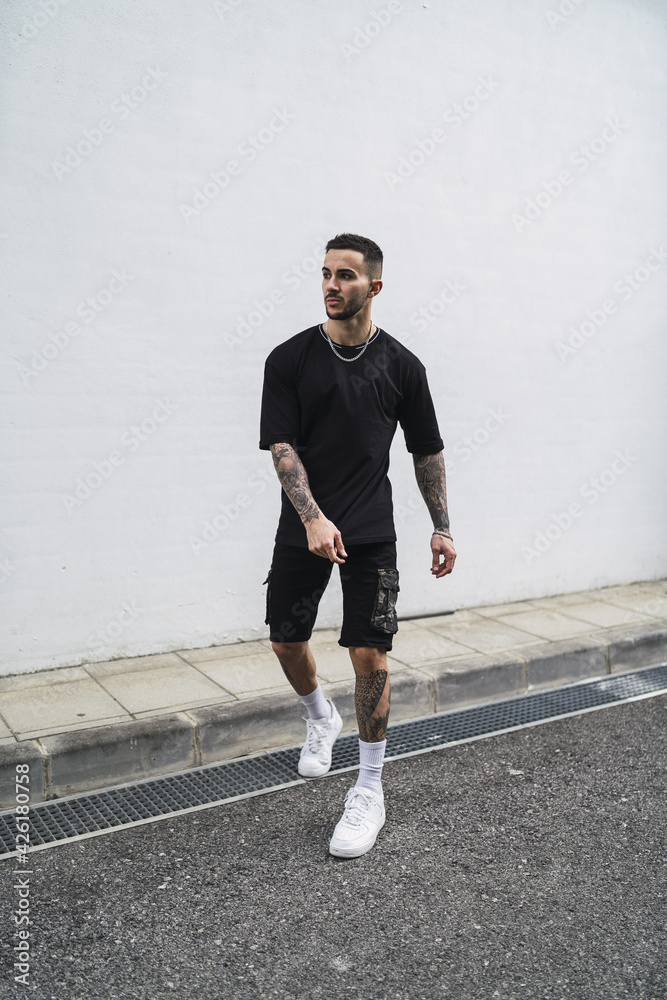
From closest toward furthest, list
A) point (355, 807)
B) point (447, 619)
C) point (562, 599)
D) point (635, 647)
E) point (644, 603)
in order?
point (355, 807) < point (635, 647) < point (447, 619) < point (644, 603) < point (562, 599)

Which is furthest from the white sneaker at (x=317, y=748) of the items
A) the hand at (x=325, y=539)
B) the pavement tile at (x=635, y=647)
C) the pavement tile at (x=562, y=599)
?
Answer: the pavement tile at (x=562, y=599)

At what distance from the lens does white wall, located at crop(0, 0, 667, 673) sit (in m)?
4.29

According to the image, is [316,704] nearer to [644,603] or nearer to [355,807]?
[355,807]

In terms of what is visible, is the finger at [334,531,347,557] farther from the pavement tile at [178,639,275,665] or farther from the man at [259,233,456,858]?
the pavement tile at [178,639,275,665]

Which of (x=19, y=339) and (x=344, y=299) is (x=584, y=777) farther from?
(x=19, y=339)

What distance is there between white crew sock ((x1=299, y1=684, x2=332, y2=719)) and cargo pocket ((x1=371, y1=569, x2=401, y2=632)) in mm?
649

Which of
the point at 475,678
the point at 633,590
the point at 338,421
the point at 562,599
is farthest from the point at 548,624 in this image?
the point at 338,421

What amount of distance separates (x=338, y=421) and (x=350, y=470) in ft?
0.61

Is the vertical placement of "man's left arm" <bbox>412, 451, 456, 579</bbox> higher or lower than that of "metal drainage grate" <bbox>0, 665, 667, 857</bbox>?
higher

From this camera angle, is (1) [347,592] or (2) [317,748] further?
(2) [317,748]

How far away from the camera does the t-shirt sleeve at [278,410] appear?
3.04m

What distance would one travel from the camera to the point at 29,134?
163 inches

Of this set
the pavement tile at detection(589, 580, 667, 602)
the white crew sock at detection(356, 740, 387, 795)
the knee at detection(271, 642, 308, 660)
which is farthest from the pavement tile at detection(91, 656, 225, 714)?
the pavement tile at detection(589, 580, 667, 602)

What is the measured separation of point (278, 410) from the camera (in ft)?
10.0
